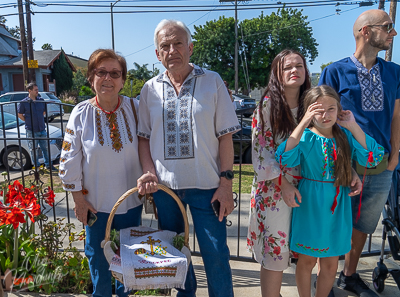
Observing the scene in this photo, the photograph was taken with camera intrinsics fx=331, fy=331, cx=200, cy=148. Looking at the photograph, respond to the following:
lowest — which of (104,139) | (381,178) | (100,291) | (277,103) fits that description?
(100,291)

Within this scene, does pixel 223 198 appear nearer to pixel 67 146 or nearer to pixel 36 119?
pixel 67 146

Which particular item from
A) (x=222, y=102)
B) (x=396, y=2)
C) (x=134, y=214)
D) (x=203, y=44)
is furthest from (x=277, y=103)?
(x=203, y=44)

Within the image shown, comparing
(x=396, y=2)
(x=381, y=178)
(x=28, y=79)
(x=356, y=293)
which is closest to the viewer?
(x=381, y=178)

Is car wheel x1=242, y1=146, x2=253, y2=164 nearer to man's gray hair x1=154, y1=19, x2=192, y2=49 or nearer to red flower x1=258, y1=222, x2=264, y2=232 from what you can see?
red flower x1=258, y1=222, x2=264, y2=232

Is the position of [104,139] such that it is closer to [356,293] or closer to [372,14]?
[372,14]

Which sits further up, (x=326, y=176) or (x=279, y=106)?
(x=279, y=106)

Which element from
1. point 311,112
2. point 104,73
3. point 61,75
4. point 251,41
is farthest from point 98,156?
point 61,75

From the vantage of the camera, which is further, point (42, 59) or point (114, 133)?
point (42, 59)

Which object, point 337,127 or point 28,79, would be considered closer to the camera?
point 337,127

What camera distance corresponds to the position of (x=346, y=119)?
1.99 metres

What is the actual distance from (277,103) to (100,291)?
1.66 metres

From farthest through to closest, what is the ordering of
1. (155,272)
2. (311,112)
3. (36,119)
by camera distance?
(36,119), (311,112), (155,272)

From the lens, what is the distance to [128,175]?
2100 millimetres

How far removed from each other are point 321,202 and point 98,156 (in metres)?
1.37
